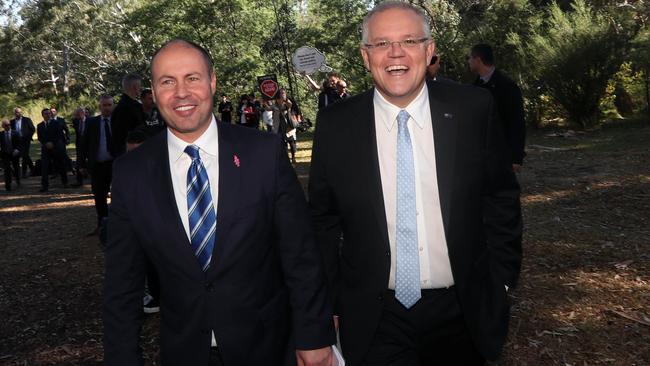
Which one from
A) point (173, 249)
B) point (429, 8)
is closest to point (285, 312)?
point (173, 249)

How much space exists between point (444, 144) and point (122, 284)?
4.71 ft

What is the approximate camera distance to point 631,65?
57.3 ft

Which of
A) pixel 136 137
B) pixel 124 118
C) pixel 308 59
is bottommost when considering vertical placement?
pixel 136 137

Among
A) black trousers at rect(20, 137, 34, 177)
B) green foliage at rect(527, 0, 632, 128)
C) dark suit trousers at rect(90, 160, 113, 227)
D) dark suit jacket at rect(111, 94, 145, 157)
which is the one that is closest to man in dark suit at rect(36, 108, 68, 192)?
black trousers at rect(20, 137, 34, 177)

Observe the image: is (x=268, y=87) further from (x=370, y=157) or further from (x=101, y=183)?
(x=370, y=157)

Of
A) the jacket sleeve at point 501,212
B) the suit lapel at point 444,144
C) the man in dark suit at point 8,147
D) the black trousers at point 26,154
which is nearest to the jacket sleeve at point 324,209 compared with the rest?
the suit lapel at point 444,144

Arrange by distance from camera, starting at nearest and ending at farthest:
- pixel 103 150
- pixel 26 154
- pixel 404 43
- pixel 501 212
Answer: pixel 404 43, pixel 501 212, pixel 103 150, pixel 26 154

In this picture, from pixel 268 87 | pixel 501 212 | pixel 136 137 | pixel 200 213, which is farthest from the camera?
pixel 268 87

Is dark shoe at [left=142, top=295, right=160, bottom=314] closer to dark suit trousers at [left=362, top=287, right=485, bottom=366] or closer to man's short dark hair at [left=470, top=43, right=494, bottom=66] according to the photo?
dark suit trousers at [left=362, top=287, right=485, bottom=366]

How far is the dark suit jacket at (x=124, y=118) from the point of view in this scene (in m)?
7.41

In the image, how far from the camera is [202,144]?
2.31 meters

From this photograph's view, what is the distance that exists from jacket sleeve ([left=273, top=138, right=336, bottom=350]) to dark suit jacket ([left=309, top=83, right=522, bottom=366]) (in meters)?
0.23

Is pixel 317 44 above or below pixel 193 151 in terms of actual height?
above

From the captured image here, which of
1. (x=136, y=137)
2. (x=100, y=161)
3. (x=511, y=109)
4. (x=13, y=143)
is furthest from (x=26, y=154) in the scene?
(x=511, y=109)
